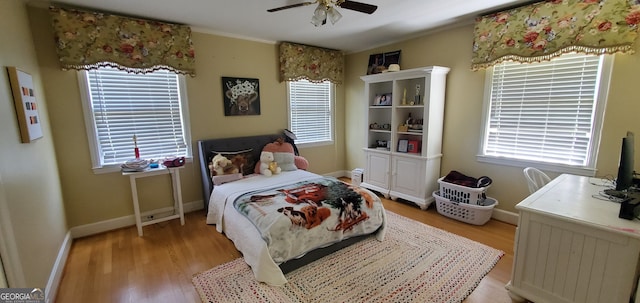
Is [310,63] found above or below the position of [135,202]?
above

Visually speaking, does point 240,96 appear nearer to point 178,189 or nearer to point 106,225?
point 178,189

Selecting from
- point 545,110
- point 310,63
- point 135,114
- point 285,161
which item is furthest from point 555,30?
point 135,114

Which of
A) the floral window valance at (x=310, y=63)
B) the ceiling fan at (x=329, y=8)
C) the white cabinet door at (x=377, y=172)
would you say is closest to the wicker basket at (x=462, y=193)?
the white cabinet door at (x=377, y=172)

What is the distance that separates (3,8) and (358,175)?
4042 millimetres

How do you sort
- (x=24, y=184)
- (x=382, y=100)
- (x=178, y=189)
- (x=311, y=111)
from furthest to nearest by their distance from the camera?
(x=311, y=111)
(x=382, y=100)
(x=178, y=189)
(x=24, y=184)

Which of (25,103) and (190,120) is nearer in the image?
(25,103)

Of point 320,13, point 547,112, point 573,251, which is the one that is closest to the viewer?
point 573,251

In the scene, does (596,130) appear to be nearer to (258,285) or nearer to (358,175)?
(358,175)

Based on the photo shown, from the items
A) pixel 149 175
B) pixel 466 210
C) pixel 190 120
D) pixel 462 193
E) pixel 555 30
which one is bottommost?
pixel 466 210

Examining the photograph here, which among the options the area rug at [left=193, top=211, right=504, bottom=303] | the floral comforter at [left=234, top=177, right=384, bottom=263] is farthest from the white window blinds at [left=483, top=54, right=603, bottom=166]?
the floral comforter at [left=234, top=177, right=384, bottom=263]

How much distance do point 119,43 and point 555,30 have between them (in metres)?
4.33

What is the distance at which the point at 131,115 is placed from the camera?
115 inches

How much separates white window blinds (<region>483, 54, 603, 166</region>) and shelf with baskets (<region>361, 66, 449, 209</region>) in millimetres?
616

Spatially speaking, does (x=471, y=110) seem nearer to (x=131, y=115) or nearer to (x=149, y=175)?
(x=149, y=175)
